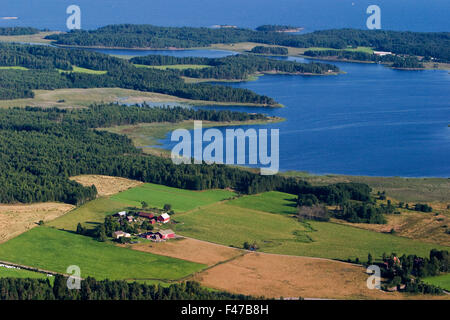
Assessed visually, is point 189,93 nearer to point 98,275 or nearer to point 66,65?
point 66,65

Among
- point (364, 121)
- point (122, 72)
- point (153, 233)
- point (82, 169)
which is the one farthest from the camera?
point (122, 72)

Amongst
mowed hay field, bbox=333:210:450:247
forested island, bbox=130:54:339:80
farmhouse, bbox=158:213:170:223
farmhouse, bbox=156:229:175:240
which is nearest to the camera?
farmhouse, bbox=156:229:175:240

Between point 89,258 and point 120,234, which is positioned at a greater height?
point 120,234

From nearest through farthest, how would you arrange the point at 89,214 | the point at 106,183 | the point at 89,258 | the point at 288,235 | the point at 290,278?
1. the point at 290,278
2. the point at 89,258
3. the point at 288,235
4. the point at 89,214
5. the point at 106,183

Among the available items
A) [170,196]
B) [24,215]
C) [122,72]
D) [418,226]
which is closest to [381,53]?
[122,72]

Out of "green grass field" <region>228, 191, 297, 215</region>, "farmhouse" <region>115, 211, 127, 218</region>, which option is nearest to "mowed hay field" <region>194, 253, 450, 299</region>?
"farmhouse" <region>115, 211, 127, 218</region>

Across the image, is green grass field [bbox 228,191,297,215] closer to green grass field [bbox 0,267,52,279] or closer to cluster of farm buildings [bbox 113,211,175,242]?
cluster of farm buildings [bbox 113,211,175,242]

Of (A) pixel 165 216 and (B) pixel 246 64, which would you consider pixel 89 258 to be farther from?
(B) pixel 246 64
